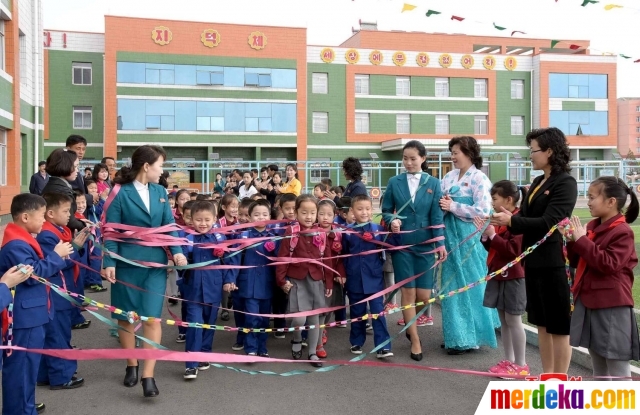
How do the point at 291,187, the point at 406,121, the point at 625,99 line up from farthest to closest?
the point at 625,99 < the point at 406,121 < the point at 291,187

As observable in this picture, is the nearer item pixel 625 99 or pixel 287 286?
pixel 287 286

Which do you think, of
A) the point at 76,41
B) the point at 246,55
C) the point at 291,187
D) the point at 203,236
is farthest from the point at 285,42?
the point at 203,236

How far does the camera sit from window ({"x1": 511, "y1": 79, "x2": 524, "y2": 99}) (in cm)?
4334

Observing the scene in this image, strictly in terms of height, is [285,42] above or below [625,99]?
below

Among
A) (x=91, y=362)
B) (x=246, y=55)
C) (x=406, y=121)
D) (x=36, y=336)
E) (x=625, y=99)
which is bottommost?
(x=91, y=362)

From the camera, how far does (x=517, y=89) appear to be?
43.6 meters

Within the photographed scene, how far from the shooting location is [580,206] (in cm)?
2919

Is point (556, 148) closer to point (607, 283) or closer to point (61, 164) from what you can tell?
point (607, 283)

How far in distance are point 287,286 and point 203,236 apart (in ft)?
3.02

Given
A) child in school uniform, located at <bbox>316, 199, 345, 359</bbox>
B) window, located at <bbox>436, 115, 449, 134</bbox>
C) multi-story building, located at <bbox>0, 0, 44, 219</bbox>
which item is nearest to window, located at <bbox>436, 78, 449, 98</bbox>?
window, located at <bbox>436, 115, 449, 134</bbox>

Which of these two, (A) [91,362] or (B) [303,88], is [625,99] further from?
(A) [91,362]

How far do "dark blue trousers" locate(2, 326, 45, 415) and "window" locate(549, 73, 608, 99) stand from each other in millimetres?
44204

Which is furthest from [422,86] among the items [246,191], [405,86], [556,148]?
[556,148]

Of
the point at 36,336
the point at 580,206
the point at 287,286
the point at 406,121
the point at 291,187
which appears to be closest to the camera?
the point at 36,336
